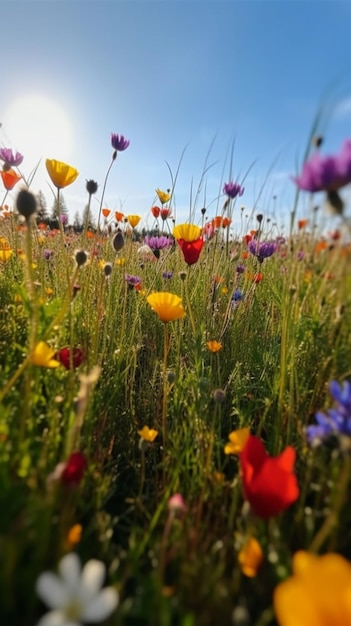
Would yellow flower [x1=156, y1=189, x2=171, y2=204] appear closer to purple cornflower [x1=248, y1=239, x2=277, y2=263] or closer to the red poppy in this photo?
the red poppy

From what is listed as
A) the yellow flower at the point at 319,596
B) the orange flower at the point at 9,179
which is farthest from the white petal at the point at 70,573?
the orange flower at the point at 9,179

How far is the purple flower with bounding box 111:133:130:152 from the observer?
1.94m

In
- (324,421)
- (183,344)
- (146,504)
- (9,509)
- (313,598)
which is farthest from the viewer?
(183,344)

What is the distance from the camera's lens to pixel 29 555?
52 centimetres

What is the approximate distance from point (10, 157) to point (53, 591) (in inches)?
74.4

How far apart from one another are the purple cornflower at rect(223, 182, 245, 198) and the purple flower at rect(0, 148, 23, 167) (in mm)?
1035

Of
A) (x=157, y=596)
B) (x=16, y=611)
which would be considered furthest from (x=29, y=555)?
(x=157, y=596)

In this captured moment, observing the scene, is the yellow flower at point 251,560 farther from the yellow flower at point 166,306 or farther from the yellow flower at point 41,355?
the yellow flower at point 166,306

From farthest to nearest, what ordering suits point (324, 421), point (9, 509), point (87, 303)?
1. point (87, 303)
2. point (324, 421)
3. point (9, 509)

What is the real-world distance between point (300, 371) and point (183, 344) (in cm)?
59

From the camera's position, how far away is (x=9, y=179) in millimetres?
1937

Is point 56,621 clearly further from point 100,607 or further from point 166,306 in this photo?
point 166,306

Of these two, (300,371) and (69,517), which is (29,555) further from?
(300,371)

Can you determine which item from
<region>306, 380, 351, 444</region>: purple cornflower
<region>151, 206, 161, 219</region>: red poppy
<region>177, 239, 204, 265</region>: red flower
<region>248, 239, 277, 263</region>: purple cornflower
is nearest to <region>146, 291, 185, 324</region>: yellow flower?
<region>177, 239, 204, 265</region>: red flower
